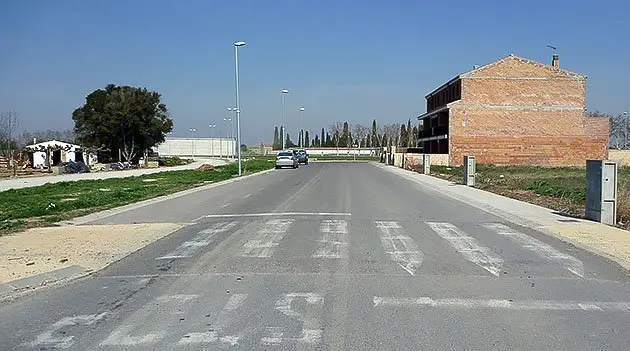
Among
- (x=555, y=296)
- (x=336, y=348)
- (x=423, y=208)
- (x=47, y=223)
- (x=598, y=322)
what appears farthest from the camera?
(x=423, y=208)

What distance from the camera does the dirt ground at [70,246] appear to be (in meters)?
9.72

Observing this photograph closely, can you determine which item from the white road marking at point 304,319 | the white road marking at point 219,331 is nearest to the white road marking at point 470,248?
the white road marking at point 304,319

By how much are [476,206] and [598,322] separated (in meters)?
14.3

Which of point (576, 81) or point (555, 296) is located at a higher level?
point (576, 81)

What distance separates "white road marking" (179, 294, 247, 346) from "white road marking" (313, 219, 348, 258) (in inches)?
136

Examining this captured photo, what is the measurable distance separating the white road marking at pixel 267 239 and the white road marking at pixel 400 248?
79.2 inches

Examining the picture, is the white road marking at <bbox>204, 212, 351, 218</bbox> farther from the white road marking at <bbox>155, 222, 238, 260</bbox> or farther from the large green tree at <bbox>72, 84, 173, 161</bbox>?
the large green tree at <bbox>72, 84, 173, 161</bbox>

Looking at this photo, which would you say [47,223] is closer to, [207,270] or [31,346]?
[207,270]

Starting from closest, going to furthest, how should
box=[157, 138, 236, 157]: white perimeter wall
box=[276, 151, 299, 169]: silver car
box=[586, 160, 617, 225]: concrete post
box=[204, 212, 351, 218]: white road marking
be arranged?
box=[586, 160, 617, 225]: concrete post
box=[204, 212, 351, 218]: white road marking
box=[276, 151, 299, 169]: silver car
box=[157, 138, 236, 157]: white perimeter wall

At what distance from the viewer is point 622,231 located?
45.1 ft

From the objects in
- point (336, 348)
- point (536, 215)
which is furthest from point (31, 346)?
point (536, 215)

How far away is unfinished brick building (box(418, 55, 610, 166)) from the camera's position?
6431 cm

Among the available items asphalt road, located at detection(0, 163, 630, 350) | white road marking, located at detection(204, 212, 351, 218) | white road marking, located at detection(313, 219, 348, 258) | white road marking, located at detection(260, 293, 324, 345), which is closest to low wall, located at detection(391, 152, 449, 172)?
white road marking, located at detection(204, 212, 351, 218)

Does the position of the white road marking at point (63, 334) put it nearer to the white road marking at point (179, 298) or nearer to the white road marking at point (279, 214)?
the white road marking at point (179, 298)
